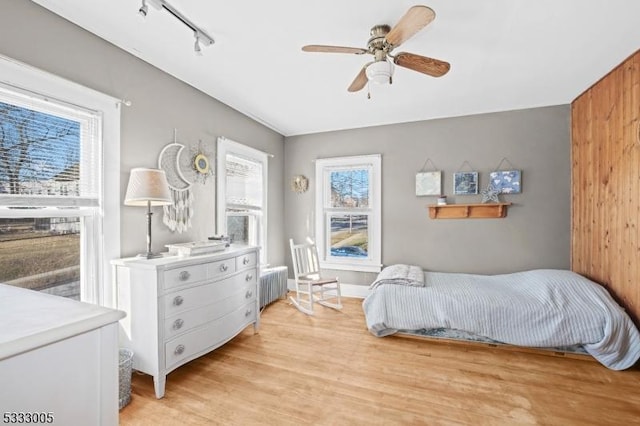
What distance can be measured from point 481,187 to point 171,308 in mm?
3732

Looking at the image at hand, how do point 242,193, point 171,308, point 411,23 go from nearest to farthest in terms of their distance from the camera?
point 411,23, point 171,308, point 242,193

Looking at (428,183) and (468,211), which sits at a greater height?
(428,183)

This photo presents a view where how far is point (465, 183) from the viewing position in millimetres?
3719

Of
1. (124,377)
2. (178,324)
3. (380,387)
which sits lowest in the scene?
(380,387)

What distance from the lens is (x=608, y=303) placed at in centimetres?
237

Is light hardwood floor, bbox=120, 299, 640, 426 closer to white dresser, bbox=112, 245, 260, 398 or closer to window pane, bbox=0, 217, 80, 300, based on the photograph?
white dresser, bbox=112, 245, 260, 398

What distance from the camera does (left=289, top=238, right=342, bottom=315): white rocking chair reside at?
368 centimetres

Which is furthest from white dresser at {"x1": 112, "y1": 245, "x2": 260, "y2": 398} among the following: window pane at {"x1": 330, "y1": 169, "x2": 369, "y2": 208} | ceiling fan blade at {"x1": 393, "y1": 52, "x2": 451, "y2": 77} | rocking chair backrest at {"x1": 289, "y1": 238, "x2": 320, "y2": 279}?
window pane at {"x1": 330, "y1": 169, "x2": 369, "y2": 208}

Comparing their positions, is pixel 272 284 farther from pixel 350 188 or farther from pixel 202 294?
pixel 350 188

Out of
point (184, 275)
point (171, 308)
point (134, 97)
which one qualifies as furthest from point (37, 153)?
point (171, 308)

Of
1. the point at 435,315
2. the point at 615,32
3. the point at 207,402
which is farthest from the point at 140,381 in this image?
the point at 615,32

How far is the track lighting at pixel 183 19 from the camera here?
1679mm

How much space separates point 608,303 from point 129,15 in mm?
4269

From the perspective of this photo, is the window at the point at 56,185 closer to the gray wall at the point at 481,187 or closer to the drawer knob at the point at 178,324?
the drawer knob at the point at 178,324
